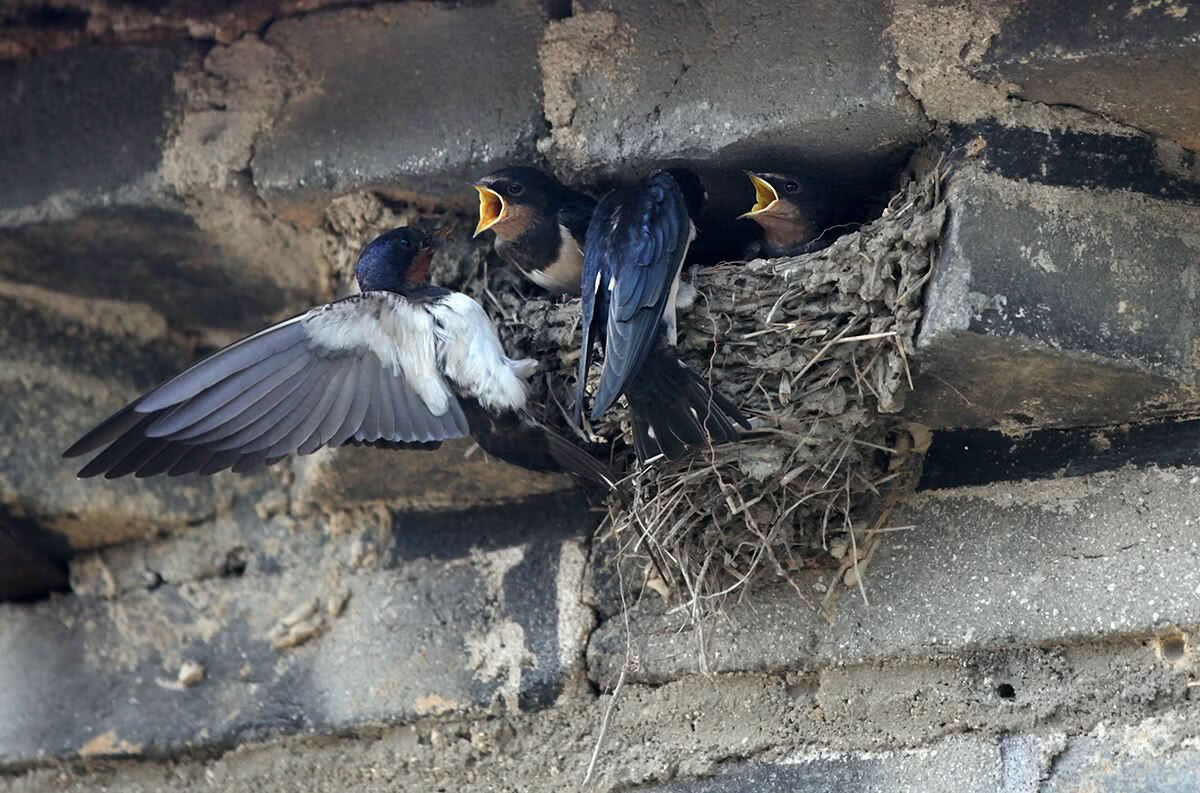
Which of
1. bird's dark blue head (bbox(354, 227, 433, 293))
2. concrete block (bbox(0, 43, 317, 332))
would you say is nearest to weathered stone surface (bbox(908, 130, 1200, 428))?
bird's dark blue head (bbox(354, 227, 433, 293))

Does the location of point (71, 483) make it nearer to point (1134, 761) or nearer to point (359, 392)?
point (359, 392)

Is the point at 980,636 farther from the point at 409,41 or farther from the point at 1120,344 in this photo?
the point at 409,41

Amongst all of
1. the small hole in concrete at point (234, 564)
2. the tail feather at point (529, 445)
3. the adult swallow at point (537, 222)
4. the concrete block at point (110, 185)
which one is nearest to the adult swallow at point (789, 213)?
the adult swallow at point (537, 222)

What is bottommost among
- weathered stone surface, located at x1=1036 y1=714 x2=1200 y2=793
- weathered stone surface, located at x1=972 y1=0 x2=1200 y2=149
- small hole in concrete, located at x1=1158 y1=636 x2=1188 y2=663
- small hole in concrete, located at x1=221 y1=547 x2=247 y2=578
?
weathered stone surface, located at x1=1036 y1=714 x2=1200 y2=793

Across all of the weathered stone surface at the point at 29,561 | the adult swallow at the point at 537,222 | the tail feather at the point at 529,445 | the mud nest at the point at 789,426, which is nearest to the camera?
the mud nest at the point at 789,426

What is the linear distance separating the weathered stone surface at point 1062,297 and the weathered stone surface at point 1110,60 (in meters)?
0.09

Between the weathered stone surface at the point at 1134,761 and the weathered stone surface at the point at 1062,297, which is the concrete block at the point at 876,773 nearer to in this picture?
the weathered stone surface at the point at 1134,761

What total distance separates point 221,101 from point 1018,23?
1.62 m

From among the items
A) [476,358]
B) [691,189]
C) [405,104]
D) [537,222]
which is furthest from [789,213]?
[405,104]

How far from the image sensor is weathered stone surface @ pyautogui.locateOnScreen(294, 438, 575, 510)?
3.65 meters

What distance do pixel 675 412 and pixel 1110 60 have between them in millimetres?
941

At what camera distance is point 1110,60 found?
2.97m

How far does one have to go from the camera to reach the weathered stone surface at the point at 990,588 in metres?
3.02

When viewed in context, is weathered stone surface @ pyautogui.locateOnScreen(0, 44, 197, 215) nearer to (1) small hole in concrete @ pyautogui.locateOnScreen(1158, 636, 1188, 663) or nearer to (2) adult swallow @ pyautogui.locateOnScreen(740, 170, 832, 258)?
(2) adult swallow @ pyautogui.locateOnScreen(740, 170, 832, 258)
